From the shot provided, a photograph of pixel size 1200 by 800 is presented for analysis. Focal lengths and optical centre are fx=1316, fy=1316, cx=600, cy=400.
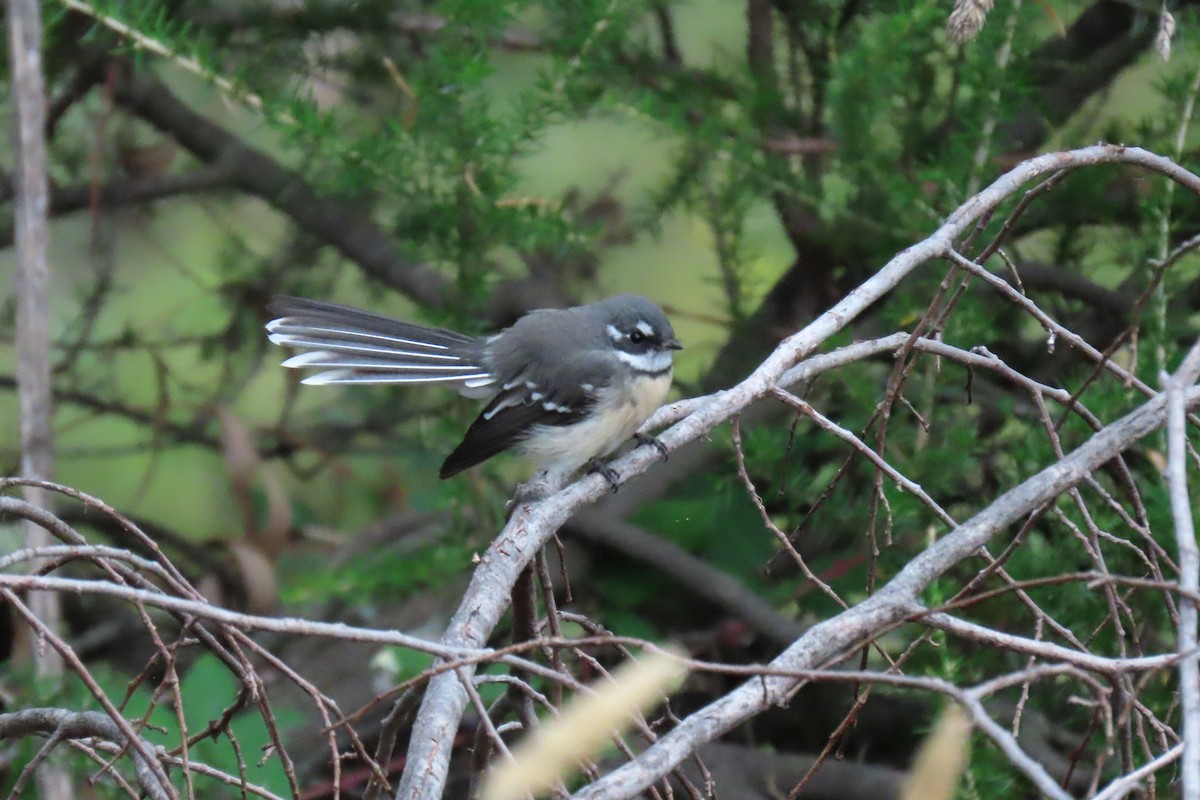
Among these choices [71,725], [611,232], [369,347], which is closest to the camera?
[71,725]

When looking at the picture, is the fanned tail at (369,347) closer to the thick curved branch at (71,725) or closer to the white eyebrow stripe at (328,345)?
the white eyebrow stripe at (328,345)

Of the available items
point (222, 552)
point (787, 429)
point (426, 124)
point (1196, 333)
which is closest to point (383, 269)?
point (426, 124)

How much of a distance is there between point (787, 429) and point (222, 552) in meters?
2.43

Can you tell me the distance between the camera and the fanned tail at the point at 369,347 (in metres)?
3.47

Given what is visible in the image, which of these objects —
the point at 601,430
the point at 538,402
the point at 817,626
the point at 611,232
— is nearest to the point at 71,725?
the point at 817,626

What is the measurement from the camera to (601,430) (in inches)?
145

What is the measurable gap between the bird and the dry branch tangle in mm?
1065

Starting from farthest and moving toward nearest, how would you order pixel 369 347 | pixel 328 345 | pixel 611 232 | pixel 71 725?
pixel 611 232 → pixel 369 347 → pixel 328 345 → pixel 71 725

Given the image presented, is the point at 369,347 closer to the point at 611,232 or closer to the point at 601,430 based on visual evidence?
the point at 601,430

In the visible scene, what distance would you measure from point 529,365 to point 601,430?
396 millimetres

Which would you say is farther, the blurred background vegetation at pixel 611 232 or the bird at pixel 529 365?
the blurred background vegetation at pixel 611 232

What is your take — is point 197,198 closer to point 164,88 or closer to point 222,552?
point 164,88

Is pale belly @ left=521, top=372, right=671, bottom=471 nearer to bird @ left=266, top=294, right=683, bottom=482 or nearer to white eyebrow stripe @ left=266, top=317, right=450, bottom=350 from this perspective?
bird @ left=266, top=294, right=683, bottom=482

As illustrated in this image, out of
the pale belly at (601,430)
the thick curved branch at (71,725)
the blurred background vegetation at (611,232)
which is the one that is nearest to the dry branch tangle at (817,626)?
the thick curved branch at (71,725)
